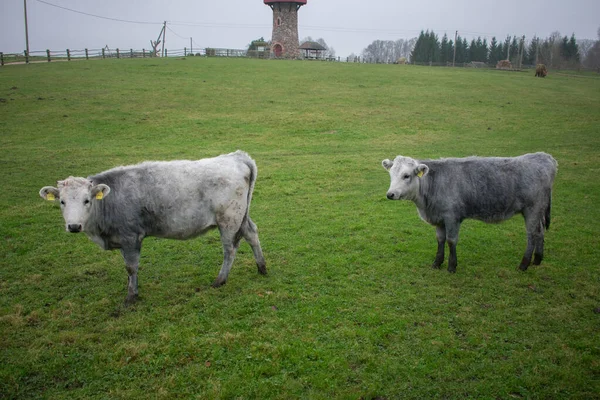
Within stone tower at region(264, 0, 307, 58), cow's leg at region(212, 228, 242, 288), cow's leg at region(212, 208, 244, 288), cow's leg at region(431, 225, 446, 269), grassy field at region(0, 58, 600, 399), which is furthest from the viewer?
stone tower at region(264, 0, 307, 58)

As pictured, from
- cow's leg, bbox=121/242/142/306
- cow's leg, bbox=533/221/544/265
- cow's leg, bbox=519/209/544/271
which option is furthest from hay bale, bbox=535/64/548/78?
cow's leg, bbox=121/242/142/306

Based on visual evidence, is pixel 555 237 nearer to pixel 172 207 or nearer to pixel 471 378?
pixel 471 378

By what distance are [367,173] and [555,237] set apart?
23.5 feet

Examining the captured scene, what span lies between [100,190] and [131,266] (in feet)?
4.55

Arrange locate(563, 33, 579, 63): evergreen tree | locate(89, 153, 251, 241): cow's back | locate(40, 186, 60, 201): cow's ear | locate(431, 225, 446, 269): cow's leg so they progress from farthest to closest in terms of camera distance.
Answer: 1. locate(563, 33, 579, 63): evergreen tree
2. locate(431, 225, 446, 269): cow's leg
3. locate(89, 153, 251, 241): cow's back
4. locate(40, 186, 60, 201): cow's ear

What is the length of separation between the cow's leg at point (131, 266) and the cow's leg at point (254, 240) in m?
1.92

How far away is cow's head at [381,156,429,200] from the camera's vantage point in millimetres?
8203

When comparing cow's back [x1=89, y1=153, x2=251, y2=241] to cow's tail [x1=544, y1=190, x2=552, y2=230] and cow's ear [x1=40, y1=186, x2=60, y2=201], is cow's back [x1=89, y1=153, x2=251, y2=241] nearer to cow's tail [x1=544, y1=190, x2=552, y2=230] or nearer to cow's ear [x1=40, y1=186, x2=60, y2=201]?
cow's ear [x1=40, y1=186, x2=60, y2=201]

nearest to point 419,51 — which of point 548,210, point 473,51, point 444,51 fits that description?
point 444,51

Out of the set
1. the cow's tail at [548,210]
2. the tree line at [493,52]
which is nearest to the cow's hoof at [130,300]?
the cow's tail at [548,210]

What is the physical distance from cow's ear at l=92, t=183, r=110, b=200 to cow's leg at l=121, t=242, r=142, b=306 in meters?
0.98

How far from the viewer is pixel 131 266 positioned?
23.2 feet

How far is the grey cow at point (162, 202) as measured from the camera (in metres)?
6.93

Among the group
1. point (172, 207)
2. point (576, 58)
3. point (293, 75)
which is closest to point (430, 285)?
point (172, 207)
